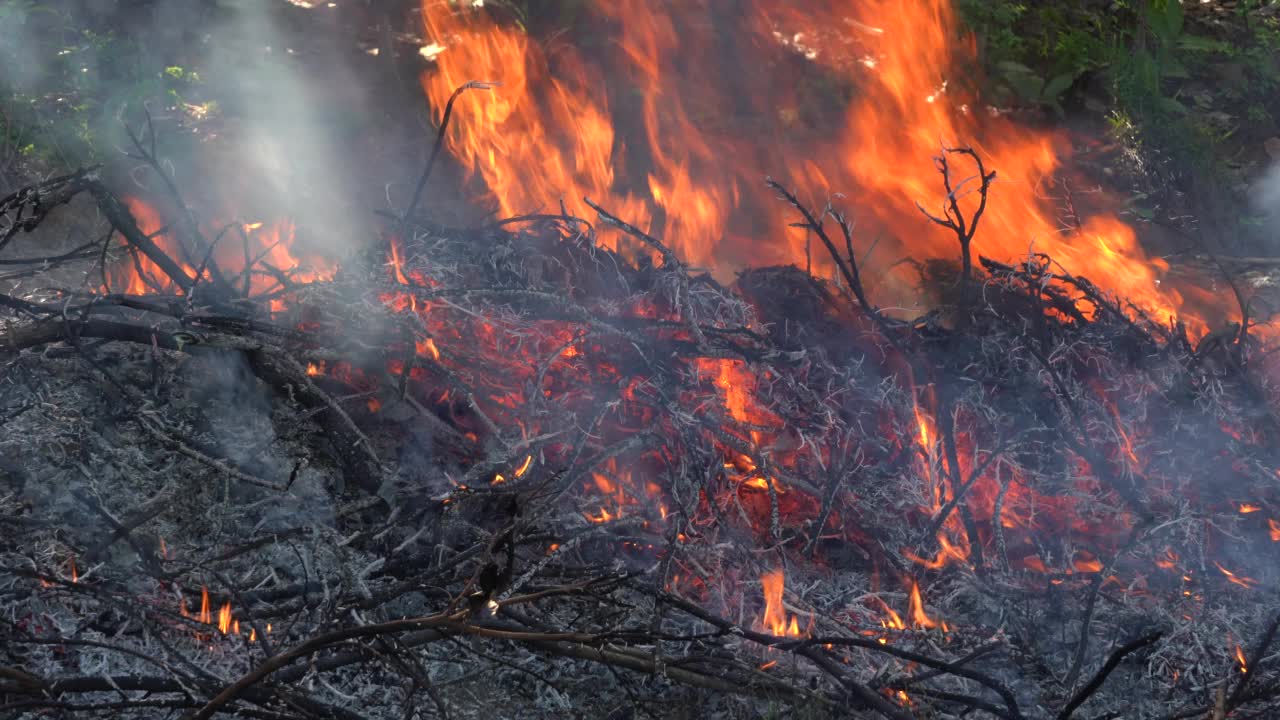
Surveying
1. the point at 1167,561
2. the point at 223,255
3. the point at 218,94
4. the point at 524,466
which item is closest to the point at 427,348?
the point at 524,466

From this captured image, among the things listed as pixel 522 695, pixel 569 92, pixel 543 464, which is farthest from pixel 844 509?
pixel 569 92

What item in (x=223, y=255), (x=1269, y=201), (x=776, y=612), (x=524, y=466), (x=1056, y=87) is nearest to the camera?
(x=776, y=612)

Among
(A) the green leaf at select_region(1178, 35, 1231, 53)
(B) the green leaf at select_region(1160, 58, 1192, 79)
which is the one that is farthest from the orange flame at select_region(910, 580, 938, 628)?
(A) the green leaf at select_region(1178, 35, 1231, 53)

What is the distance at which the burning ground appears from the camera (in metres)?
2.76

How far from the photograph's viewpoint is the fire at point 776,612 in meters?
3.06

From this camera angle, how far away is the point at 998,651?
304 cm

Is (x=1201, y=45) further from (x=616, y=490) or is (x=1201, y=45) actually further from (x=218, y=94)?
(x=218, y=94)

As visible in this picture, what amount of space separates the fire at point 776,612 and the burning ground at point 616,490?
0.01m

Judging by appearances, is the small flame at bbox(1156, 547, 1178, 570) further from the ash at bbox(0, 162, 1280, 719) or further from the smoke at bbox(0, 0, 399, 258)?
the smoke at bbox(0, 0, 399, 258)

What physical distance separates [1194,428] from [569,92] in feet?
13.8

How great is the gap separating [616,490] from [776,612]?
804 mm

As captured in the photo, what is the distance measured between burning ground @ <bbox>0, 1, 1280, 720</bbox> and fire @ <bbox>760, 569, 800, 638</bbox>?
0.01 m

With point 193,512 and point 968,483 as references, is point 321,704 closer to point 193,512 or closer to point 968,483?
point 193,512

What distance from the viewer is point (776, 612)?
3.10 meters
